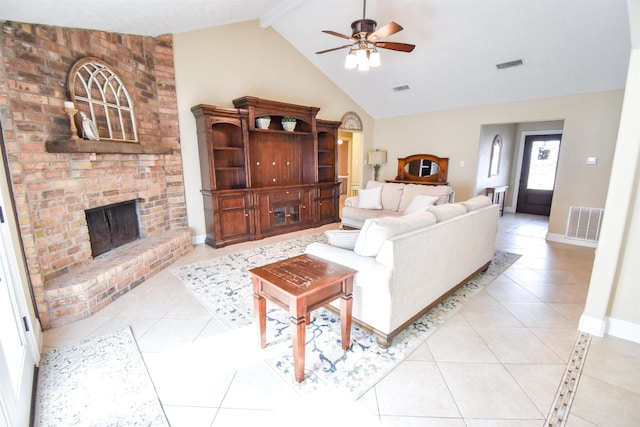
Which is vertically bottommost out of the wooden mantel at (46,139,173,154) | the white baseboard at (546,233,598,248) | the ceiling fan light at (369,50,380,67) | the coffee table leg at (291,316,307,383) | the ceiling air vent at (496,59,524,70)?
the white baseboard at (546,233,598,248)

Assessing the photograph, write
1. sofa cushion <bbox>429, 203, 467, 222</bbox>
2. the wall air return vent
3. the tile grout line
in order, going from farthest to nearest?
the wall air return vent, sofa cushion <bbox>429, 203, 467, 222</bbox>, the tile grout line

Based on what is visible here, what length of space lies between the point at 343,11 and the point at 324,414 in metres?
4.73

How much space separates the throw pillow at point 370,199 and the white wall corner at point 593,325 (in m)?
3.05

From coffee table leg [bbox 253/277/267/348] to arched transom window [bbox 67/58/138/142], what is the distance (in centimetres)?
252

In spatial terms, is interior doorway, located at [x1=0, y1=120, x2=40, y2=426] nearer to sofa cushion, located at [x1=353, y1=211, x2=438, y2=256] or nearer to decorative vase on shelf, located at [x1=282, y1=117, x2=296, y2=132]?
sofa cushion, located at [x1=353, y1=211, x2=438, y2=256]

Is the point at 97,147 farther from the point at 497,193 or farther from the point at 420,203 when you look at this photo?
the point at 497,193

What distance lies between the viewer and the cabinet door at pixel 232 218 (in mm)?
4312

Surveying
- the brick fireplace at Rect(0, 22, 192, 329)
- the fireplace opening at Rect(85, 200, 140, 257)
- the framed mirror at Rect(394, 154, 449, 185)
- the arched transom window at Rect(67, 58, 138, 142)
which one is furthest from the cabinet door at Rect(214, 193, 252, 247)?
the framed mirror at Rect(394, 154, 449, 185)

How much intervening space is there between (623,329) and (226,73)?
5.34 m

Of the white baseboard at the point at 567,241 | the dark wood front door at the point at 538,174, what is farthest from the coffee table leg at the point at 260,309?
the dark wood front door at the point at 538,174

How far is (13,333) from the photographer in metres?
1.69

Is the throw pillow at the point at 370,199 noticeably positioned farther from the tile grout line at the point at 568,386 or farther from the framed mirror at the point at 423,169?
the tile grout line at the point at 568,386

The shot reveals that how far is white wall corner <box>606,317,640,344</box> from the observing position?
2.10 metres

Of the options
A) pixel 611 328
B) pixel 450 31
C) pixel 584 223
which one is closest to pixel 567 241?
pixel 584 223
